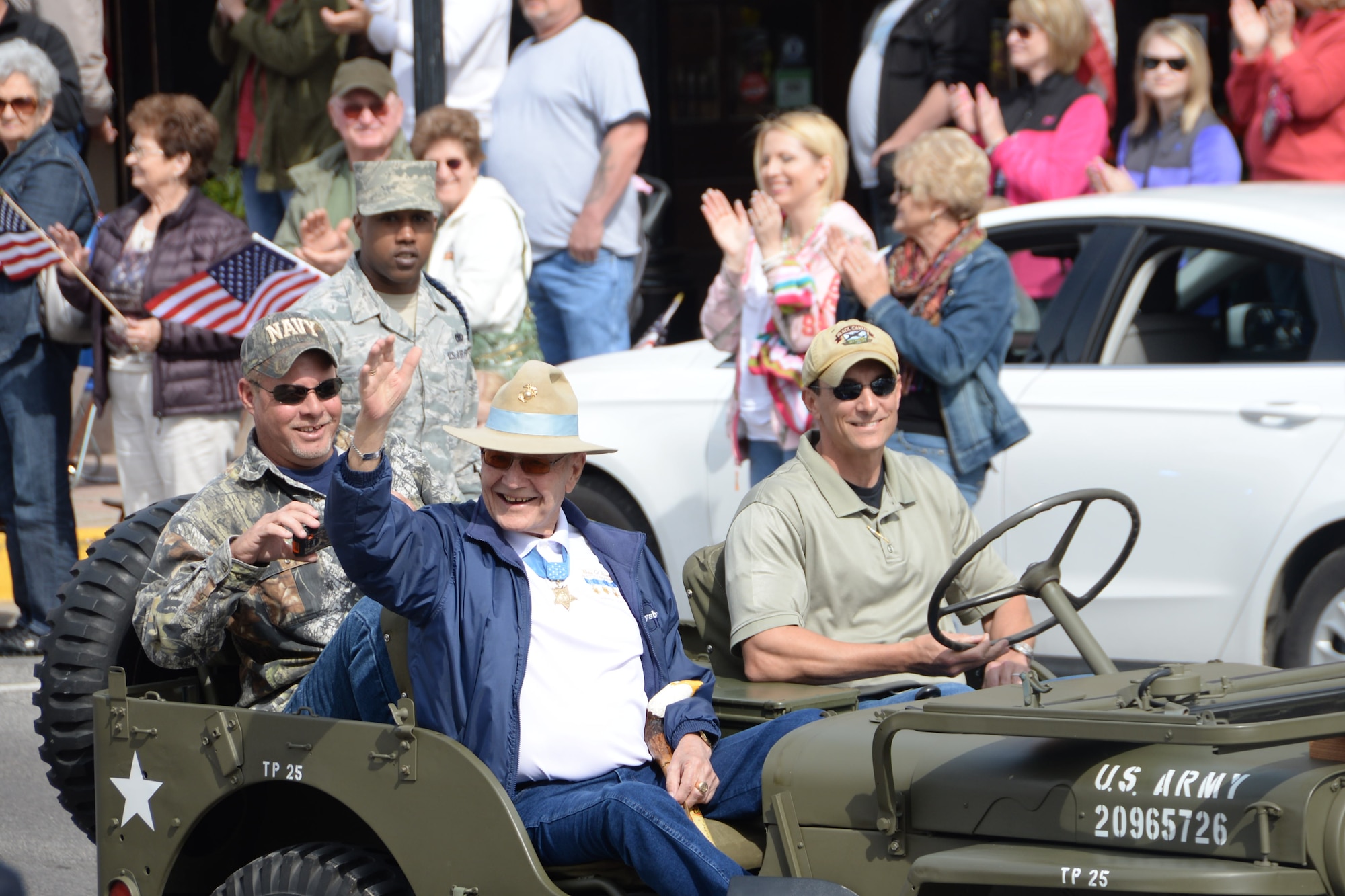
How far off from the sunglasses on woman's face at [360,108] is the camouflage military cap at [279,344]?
348 cm

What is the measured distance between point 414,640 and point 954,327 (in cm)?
281

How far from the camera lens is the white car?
572 cm

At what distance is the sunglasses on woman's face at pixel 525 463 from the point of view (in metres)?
3.68

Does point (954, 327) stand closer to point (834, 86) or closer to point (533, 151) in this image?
point (533, 151)

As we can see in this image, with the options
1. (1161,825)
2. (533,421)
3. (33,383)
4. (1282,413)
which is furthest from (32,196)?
(1161,825)

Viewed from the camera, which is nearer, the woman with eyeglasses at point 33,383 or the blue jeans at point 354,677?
the blue jeans at point 354,677

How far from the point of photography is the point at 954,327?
19.0 ft

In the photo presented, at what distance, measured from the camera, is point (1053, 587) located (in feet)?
11.6

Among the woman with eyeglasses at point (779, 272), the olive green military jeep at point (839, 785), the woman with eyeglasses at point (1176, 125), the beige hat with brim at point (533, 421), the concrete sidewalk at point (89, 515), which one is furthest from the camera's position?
the concrete sidewalk at point (89, 515)

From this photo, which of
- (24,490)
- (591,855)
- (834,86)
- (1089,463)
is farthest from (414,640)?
(834,86)

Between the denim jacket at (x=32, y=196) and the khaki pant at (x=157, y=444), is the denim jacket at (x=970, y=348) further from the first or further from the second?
the denim jacket at (x=32, y=196)

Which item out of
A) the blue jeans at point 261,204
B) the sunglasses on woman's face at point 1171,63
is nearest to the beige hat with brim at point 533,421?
the sunglasses on woman's face at point 1171,63

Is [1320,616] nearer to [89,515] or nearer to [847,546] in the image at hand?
[847,546]

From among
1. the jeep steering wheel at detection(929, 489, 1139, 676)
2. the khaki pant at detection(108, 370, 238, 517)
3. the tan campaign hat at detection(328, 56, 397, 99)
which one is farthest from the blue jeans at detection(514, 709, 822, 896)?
the tan campaign hat at detection(328, 56, 397, 99)
